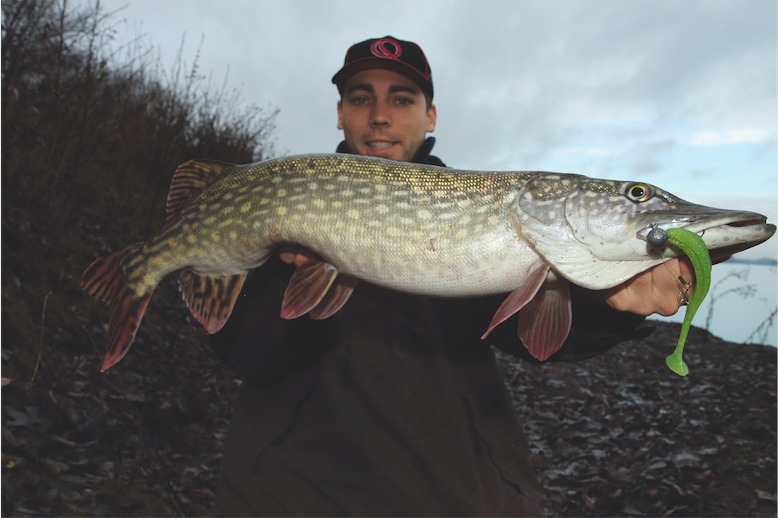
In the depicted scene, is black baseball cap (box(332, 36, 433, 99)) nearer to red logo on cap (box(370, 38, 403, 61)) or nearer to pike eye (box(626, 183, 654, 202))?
red logo on cap (box(370, 38, 403, 61))

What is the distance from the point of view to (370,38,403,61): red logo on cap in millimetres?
2393

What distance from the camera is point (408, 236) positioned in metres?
1.52

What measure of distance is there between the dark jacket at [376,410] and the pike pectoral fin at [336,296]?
0.24 metres

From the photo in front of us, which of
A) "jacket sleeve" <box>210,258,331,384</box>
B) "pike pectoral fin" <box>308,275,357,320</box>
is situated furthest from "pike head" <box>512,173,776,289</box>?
"jacket sleeve" <box>210,258,331,384</box>

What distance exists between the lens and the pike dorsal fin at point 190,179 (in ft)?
5.85

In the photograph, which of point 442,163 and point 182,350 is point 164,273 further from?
point 182,350

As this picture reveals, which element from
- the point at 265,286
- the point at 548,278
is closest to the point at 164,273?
the point at 265,286

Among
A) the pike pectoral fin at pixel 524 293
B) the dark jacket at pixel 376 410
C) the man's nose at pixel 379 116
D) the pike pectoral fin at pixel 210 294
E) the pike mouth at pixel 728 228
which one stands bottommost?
the dark jacket at pixel 376 410

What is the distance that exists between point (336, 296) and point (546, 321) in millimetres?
608

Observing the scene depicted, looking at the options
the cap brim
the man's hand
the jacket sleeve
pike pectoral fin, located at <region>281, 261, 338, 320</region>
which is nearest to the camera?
the man's hand

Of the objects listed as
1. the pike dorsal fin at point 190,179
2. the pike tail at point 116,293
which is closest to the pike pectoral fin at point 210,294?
the pike tail at point 116,293

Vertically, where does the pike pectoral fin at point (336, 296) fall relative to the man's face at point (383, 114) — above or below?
below

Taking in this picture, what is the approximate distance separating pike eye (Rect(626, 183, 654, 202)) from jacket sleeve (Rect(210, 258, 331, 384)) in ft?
3.46

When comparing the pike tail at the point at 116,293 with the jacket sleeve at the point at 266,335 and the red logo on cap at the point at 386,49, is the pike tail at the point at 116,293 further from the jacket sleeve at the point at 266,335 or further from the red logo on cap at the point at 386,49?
the red logo on cap at the point at 386,49
